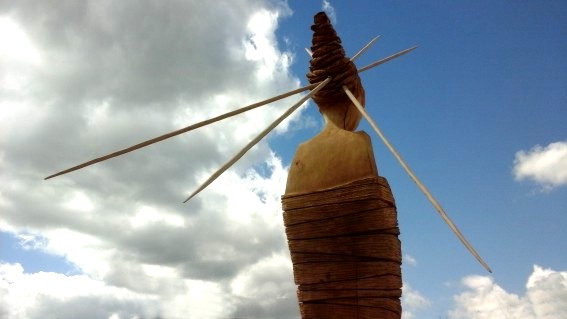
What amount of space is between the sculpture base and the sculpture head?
1327 millimetres

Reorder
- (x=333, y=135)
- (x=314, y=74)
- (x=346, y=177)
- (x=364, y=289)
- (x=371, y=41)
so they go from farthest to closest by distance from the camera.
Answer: (x=371, y=41)
(x=314, y=74)
(x=333, y=135)
(x=346, y=177)
(x=364, y=289)

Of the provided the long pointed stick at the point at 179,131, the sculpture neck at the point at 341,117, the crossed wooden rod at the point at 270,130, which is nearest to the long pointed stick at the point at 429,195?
the crossed wooden rod at the point at 270,130

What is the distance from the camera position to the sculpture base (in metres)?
5.42

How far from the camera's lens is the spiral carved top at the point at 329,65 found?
664 cm

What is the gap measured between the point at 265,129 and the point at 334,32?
172cm

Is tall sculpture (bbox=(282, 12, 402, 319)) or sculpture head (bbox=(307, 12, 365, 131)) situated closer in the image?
tall sculpture (bbox=(282, 12, 402, 319))

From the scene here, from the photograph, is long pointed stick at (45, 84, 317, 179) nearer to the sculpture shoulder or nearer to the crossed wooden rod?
the crossed wooden rod

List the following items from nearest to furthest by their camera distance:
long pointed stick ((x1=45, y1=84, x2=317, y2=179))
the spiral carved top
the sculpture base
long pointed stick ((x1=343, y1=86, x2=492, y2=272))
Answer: long pointed stick ((x1=343, y1=86, x2=492, y2=272)) < the sculpture base < long pointed stick ((x1=45, y1=84, x2=317, y2=179)) < the spiral carved top

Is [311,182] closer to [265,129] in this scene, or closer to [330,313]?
[265,129]

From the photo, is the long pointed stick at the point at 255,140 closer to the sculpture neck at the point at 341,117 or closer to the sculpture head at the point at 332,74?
the sculpture head at the point at 332,74

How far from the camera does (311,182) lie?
6035 millimetres

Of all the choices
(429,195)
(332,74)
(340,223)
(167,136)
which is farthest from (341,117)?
(167,136)

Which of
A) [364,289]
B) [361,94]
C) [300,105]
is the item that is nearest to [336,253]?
[364,289]

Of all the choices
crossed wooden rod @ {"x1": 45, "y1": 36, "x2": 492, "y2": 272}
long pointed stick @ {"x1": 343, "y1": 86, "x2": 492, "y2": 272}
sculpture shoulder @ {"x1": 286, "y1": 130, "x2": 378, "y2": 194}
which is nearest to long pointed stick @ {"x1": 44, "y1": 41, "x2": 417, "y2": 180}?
crossed wooden rod @ {"x1": 45, "y1": 36, "x2": 492, "y2": 272}
